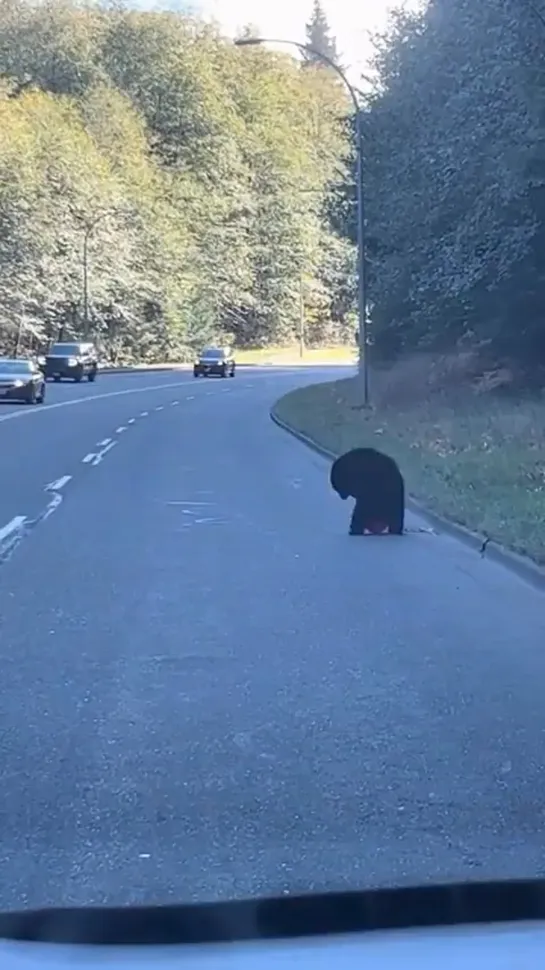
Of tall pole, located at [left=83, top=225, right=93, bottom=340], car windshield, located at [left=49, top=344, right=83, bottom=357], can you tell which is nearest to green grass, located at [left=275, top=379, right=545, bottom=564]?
car windshield, located at [left=49, top=344, right=83, bottom=357]

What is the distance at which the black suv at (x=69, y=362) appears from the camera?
217 ft

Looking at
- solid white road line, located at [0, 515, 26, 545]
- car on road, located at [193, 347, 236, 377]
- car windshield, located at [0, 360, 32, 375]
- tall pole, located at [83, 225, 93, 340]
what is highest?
tall pole, located at [83, 225, 93, 340]

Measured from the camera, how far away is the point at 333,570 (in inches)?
520

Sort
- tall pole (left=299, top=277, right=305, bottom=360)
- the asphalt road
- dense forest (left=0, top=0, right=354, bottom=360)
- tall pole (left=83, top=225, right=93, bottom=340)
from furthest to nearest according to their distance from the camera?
tall pole (left=299, top=277, right=305, bottom=360) < dense forest (left=0, top=0, right=354, bottom=360) < tall pole (left=83, top=225, right=93, bottom=340) < the asphalt road

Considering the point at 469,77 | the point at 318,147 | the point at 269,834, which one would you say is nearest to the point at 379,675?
the point at 269,834

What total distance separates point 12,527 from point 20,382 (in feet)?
95.7

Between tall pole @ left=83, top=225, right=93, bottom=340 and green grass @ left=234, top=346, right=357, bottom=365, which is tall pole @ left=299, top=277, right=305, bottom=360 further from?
tall pole @ left=83, top=225, right=93, bottom=340

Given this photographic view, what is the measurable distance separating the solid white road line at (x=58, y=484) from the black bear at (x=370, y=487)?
19.3ft

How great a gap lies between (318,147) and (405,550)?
3848 inches

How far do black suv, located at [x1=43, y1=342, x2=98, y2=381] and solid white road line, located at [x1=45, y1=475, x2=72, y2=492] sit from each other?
4444 centimetres

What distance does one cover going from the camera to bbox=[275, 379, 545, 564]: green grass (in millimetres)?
16500

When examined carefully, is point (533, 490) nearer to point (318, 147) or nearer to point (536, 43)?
point (536, 43)

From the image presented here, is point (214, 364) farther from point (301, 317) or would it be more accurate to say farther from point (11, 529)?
point (11, 529)

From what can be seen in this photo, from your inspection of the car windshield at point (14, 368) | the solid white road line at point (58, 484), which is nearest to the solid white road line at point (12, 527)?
the solid white road line at point (58, 484)
